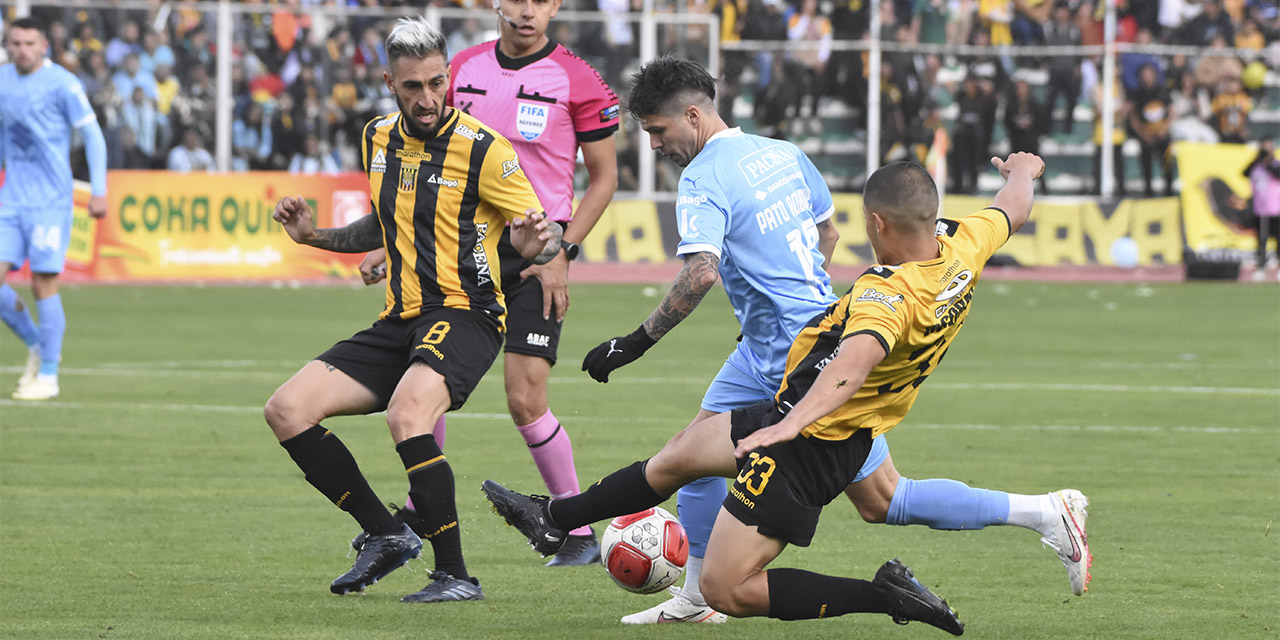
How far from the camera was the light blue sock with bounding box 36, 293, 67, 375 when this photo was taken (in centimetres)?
1124

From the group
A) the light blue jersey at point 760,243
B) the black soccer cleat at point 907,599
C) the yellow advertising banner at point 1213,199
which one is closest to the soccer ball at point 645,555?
the light blue jersey at point 760,243

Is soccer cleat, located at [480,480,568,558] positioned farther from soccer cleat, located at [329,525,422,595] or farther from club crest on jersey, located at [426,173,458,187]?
club crest on jersey, located at [426,173,458,187]

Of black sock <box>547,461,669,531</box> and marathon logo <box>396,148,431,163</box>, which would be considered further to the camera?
marathon logo <box>396,148,431,163</box>

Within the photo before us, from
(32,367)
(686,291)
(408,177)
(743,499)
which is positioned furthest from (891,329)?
(32,367)

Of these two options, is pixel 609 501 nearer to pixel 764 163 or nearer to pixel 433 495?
pixel 433 495

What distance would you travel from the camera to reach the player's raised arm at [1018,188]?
18.4 ft

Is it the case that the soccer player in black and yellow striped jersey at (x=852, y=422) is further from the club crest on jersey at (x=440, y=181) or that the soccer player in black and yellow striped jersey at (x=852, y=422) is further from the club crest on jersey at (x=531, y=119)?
the club crest on jersey at (x=531, y=119)

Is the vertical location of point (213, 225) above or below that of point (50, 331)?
below

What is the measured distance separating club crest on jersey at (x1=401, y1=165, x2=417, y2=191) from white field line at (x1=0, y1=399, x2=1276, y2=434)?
4.40 m

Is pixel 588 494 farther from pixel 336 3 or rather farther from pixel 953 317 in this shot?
pixel 336 3

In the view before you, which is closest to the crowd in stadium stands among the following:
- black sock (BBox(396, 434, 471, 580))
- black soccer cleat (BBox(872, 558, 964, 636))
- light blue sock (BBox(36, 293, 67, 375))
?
light blue sock (BBox(36, 293, 67, 375))

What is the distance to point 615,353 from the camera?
207 inches

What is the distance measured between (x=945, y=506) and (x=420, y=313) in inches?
76.8

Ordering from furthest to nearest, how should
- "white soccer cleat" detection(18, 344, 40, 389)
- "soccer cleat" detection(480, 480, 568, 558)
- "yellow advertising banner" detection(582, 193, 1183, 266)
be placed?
"yellow advertising banner" detection(582, 193, 1183, 266)
"white soccer cleat" detection(18, 344, 40, 389)
"soccer cleat" detection(480, 480, 568, 558)
